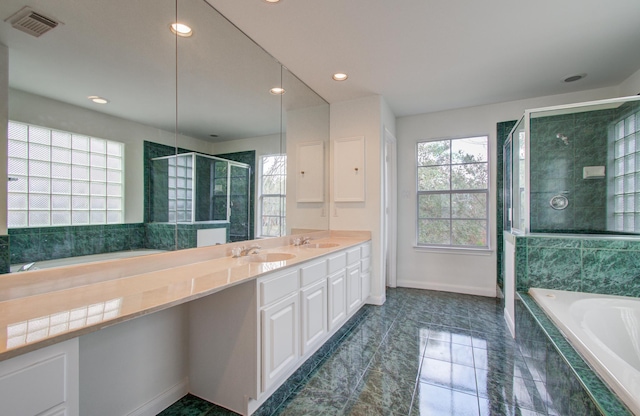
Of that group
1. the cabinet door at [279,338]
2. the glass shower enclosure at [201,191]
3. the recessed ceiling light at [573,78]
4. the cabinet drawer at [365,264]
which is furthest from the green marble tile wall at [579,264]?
the glass shower enclosure at [201,191]

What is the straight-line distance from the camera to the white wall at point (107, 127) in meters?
1.21

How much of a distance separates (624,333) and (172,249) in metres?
2.92

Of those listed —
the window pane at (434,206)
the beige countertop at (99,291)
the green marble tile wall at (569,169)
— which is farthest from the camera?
the window pane at (434,206)

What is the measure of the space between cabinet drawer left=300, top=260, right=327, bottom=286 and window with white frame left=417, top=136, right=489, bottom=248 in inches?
95.0

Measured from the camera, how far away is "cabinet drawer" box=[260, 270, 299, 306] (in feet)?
5.43

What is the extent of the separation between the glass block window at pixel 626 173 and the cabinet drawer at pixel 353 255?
2.41 m

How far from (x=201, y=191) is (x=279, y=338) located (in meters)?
1.11

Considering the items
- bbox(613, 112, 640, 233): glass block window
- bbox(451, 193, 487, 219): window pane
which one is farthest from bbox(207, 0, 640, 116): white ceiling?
bbox(451, 193, 487, 219): window pane

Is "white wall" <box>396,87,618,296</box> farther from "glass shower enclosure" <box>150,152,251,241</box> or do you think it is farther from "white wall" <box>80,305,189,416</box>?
"white wall" <box>80,305,189,416</box>

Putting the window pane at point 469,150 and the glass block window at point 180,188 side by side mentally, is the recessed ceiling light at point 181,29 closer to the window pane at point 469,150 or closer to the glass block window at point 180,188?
the glass block window at point 180,188

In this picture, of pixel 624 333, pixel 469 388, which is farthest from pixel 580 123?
pixel 469 388

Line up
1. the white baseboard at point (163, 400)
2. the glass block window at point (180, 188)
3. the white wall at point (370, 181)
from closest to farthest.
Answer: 1. the white baseboard at point (163, 400)
2. the glass block window at point (180, 188)
3. the white wall at point (370, 181)

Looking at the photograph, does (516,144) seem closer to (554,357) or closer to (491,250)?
(491,250)

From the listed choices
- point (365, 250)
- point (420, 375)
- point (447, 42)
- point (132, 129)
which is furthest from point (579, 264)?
point (132, 129)
